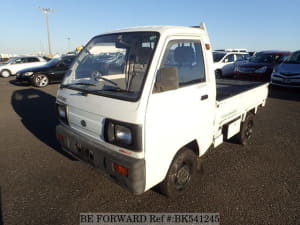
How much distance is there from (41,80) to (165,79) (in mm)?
10865

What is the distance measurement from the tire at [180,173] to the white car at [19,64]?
1597 cm

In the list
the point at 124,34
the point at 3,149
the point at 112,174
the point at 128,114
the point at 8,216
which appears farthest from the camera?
the point at 3,149

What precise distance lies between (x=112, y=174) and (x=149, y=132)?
0.64 metres

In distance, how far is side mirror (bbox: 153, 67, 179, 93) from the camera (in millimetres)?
1972

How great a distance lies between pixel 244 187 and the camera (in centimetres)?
281

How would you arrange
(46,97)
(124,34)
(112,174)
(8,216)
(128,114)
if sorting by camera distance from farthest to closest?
(46,97) < (124,34) < (8,216) < (112,174) < (128,114)

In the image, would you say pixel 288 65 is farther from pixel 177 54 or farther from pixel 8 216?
pixel 8 216

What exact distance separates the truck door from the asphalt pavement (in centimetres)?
66

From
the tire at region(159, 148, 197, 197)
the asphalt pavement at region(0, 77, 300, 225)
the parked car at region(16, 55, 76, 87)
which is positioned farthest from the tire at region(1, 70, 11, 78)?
the tire at region(159, 148, 197, 197)

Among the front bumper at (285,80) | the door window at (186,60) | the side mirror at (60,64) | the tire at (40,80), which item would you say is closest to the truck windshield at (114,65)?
the door window at (186,60)

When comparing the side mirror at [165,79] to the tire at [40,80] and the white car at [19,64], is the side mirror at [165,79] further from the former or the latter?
the white car at [19,64]

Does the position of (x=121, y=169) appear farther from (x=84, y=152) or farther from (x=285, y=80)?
(x=285, y=80)

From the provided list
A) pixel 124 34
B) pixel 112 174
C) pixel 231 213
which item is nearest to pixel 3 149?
pixel 112 174

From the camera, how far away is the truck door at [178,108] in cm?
197
